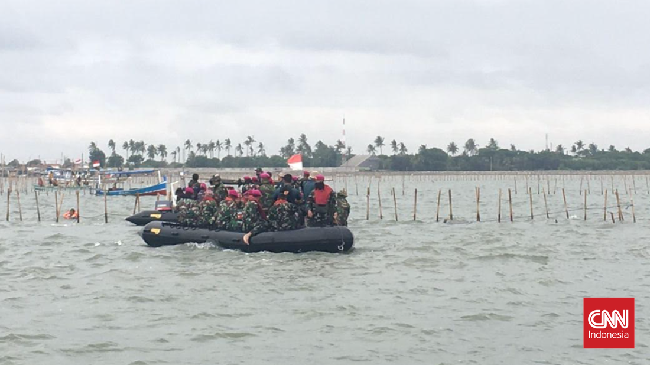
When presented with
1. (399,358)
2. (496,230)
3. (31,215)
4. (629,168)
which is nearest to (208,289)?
(399,358)

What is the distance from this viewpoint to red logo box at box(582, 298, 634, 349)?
1483 centimetres

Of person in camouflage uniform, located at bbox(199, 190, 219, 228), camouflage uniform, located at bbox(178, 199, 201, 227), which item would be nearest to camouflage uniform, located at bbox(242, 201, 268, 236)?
person in camouflage uniform, located at bbox(199, 190, 219, 228)

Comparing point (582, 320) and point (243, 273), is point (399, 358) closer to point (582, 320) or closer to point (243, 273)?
point (582, 320)

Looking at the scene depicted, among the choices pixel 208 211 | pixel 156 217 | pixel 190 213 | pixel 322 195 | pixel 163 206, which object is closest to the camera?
pixel 322 195

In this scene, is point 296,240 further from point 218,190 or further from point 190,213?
point 190,213

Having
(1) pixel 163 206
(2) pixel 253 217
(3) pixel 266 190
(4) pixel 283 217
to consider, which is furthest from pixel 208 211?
(1) pixel 163 206

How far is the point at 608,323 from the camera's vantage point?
16.0 m

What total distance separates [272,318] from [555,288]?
286 inches

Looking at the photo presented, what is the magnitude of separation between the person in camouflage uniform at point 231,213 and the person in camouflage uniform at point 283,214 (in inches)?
52.2

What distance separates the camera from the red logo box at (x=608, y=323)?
1483cm

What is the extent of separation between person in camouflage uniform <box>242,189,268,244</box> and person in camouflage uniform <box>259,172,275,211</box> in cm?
53

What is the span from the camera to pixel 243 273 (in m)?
22.9

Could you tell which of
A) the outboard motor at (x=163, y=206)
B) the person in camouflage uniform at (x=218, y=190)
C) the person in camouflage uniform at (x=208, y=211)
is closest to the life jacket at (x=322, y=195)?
the person in camouflage uniform at (x=208, y=211)

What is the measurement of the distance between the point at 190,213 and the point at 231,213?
7.21ft
